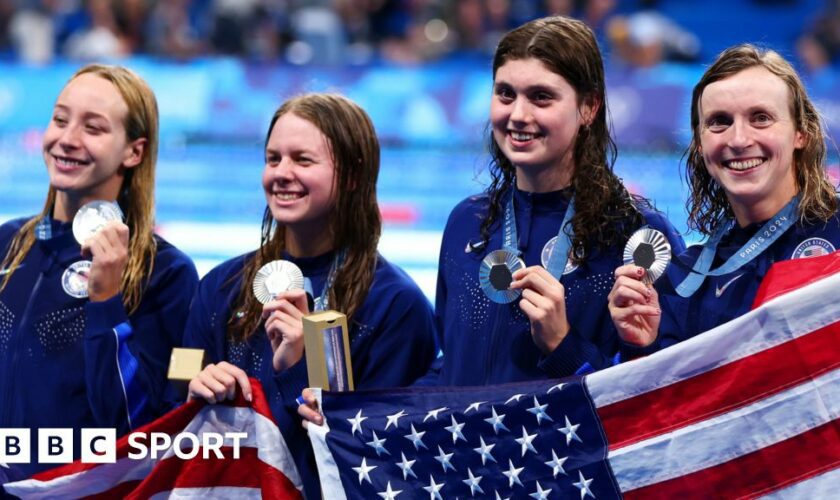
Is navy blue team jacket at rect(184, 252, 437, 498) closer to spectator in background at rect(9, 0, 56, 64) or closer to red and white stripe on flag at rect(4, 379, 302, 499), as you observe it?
red and white stripe on flag at rect(4, 379, 302, 499)

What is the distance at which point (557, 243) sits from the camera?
3.11 m

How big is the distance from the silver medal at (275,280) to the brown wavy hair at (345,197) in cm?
17

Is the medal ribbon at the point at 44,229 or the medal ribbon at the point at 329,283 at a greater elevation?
the medal ribbon at the point at 44,229

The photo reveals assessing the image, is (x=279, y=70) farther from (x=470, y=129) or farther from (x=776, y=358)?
(x=776, y=358)

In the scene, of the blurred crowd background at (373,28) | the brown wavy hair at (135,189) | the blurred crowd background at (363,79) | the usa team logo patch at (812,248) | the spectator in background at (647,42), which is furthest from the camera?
the blurred crowd background at (373,28)

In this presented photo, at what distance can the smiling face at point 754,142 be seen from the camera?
288cm

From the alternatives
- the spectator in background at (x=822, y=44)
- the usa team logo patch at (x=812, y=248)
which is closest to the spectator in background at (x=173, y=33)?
the spectator in background at (x=822, y=44)

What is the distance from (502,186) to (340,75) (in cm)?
803

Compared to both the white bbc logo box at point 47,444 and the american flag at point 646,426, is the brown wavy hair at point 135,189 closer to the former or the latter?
the white bbc logo box at point 47,444

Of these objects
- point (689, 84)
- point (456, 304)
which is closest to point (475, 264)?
point (456, 304)

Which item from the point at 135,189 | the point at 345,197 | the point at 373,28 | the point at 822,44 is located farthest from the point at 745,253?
the point at 373,28

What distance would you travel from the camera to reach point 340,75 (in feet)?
36.9

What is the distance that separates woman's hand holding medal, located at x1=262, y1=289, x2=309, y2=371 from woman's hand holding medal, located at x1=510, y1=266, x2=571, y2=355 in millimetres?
567

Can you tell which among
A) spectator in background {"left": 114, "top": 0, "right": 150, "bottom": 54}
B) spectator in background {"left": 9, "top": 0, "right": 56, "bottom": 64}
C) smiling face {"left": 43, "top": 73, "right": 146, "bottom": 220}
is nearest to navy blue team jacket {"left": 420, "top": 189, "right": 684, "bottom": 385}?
smiling face {"left": 43, "top": 73, "right": 146, "bottom": 220}
